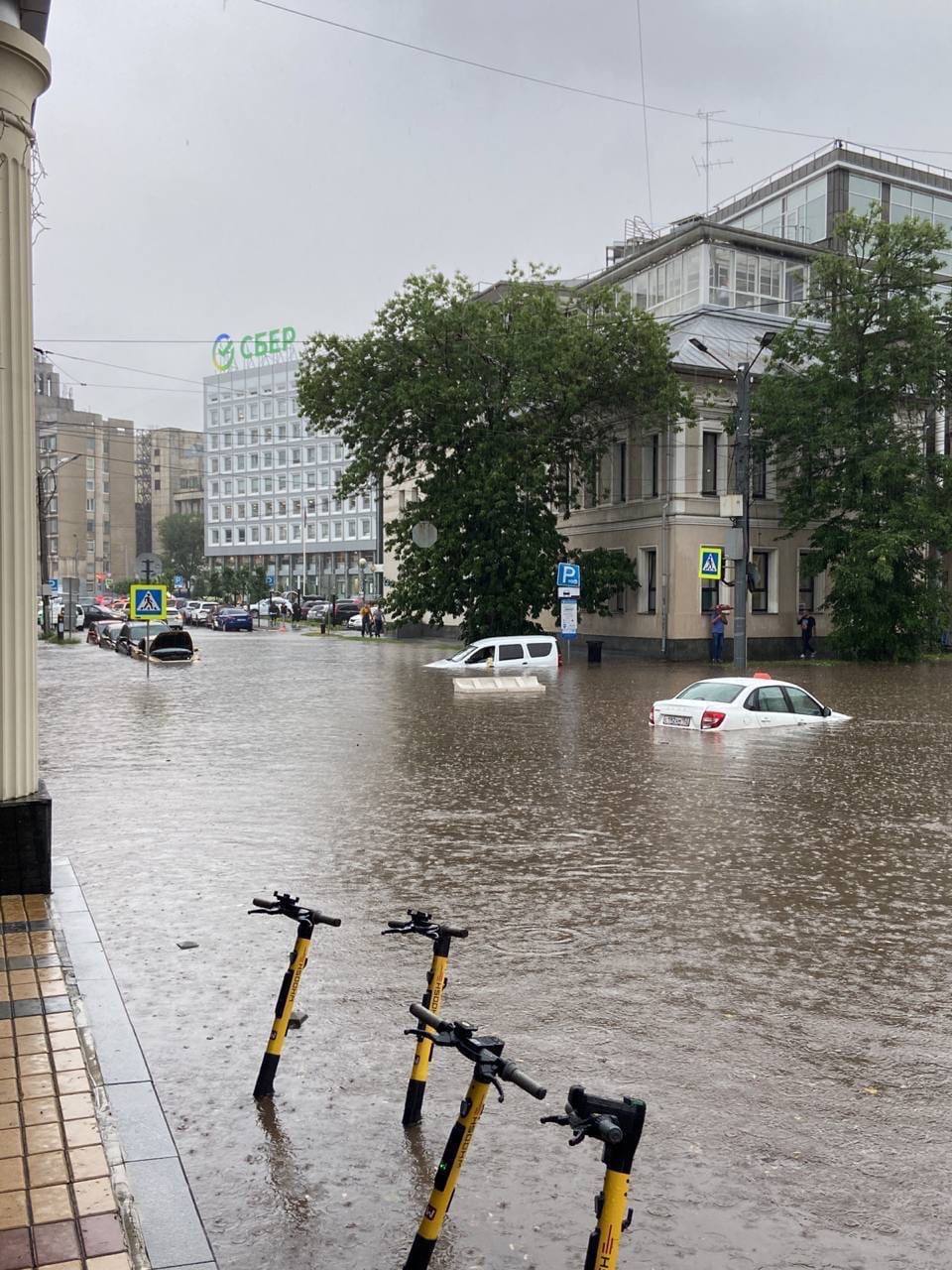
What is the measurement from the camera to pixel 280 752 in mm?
16188

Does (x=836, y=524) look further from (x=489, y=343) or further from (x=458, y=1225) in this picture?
(x=458, y=1225)

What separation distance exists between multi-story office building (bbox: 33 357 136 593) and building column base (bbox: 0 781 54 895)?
432 feet

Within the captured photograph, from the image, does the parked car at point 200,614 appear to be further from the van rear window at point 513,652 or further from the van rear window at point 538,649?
the van rear window at point 538,649

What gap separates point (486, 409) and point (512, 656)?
34.2 ft

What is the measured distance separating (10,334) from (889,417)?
3615cm

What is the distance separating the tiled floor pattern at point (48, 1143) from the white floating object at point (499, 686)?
21.0m

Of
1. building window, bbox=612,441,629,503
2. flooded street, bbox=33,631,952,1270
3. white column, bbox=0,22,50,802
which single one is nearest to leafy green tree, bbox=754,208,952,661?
building window, bbox=612,441,629,503

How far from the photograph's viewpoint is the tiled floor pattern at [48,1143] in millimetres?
3568

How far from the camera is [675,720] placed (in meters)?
19.6

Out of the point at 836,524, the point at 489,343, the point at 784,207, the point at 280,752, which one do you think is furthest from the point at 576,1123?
the point at 784,207

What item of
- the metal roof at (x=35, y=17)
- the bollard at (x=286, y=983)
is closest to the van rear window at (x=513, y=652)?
the metal roof at (x=35, y=17)

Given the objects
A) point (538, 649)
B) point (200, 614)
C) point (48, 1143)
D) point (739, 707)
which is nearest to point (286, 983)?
point (48, 1143)

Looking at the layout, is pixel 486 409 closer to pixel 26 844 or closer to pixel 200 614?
pixel 26 844

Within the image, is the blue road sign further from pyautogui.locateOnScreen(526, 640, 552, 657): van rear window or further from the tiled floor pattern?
the tiled floor pattern
